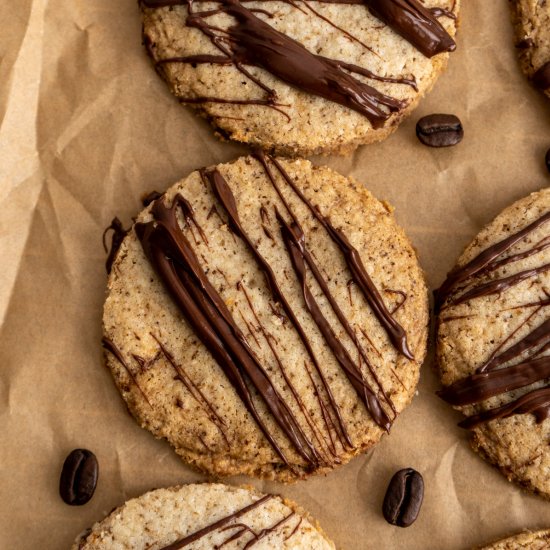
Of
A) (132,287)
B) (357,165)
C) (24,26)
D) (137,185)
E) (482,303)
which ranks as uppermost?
(24,26)

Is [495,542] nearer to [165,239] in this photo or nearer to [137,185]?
[165,239]

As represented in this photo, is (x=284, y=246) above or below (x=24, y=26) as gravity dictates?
below

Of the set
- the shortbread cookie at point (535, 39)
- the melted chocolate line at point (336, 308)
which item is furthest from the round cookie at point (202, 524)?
the shortbread cookie at point (535, 39)

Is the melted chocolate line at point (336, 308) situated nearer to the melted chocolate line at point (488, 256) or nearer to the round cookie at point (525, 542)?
the melted chocolate line at point (488, 256)

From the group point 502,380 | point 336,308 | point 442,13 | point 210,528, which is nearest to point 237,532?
point 210,528

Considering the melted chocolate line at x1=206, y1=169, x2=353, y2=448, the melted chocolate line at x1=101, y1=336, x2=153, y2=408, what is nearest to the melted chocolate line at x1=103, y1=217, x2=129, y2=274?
the melted chocolate line at x1=101, y1=336, x2=153, y2=408

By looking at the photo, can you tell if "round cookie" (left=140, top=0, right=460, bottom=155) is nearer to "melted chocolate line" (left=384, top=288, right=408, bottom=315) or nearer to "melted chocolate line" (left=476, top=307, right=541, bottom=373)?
A: "melted chocolate line" (left=384, top=288, right=408, bottom=315)

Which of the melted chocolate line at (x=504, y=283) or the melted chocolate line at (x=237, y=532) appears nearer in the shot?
the melted chocolate line at (x=237, y=532)

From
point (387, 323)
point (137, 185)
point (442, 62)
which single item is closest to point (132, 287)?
point (137, 185)
